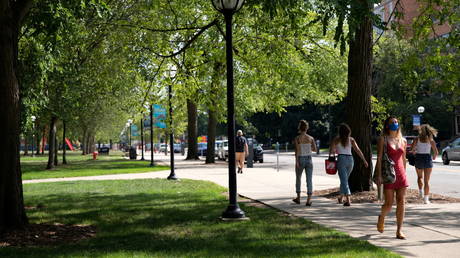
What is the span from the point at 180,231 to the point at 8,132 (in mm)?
2987

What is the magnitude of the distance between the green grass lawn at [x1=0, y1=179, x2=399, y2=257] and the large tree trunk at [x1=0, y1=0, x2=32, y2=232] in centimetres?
122

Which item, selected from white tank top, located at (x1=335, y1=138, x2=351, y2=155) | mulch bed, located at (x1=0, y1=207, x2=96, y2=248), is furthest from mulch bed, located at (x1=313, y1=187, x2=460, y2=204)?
mulch bed, located at (x1=0, y1=207, x2=96, y2=248)

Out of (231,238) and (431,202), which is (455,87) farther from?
(231,238)

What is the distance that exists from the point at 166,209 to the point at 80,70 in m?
17.9

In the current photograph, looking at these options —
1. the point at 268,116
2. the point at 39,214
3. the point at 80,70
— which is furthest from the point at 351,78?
the point at 268,116

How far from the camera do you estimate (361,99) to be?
42.3 ft

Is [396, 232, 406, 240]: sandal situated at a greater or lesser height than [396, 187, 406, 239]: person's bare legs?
lesser

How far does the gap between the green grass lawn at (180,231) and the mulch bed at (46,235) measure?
0.27 meters

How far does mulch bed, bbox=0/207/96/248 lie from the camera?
741 centimetres

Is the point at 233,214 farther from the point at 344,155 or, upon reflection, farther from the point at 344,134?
the point at 344,134

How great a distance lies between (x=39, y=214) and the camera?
10461 mm

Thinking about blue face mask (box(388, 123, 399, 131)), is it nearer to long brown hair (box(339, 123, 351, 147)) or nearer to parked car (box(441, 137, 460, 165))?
long brown hair (box(339, 123, 351, 147))

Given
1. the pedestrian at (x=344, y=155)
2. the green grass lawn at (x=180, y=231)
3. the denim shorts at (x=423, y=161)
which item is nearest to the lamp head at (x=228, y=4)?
the pedestrian at (x=344, y=155)

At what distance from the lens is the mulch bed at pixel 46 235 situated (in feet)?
24.3
